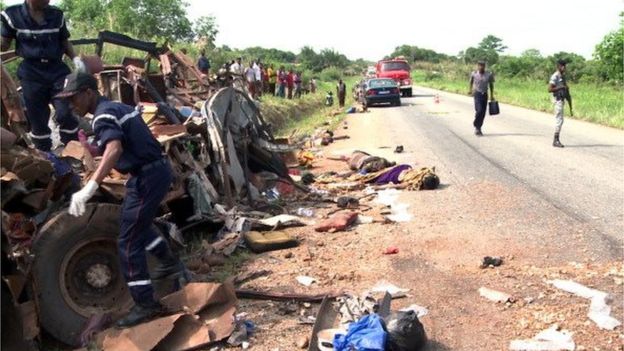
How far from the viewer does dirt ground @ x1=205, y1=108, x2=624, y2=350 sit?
14.9 ft

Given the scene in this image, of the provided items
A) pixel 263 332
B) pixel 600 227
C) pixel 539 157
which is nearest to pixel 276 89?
pixel 539 157

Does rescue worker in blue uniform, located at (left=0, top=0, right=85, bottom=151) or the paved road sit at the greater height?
rescue worker in blue uniform, located at (left=0, top=0, right=85, bottom=151)

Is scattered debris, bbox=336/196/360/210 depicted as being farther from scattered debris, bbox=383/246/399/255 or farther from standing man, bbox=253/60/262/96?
standing man, bbox=253/60/262/96

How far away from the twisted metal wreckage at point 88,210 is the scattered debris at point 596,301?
2.78 m

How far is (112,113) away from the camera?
14.2ft

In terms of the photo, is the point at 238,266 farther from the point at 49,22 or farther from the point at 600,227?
the point at 600,227

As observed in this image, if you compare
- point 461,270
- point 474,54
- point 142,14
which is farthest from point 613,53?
point 474,54

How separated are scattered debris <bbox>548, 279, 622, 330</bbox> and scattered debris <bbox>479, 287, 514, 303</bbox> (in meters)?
0.49

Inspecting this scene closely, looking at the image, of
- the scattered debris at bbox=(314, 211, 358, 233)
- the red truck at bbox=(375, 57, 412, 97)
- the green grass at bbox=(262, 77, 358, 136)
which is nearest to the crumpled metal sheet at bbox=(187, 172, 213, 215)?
the scattered debris at bbox=(314, 211, 358, 233)

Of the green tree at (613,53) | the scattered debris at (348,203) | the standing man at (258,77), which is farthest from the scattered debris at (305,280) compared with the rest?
the green tree at (613,53)

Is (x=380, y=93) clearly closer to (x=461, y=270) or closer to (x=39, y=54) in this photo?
(x=461, y=270)

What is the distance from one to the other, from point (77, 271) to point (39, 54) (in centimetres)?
238

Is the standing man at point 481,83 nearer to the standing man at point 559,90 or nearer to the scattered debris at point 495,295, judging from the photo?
the standing man at point 559,90

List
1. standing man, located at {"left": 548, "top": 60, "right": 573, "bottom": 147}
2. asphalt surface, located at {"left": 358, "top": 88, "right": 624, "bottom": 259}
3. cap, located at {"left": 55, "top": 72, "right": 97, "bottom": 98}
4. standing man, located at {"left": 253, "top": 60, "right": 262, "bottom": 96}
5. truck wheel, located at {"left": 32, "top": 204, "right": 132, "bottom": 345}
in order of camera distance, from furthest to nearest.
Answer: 1. standing man, located at {"left": 253, "top": 60, "right": 262, "bottom": 96}
2. standing man, located at {"left": 548, "top": 60, "right": 573, "bottom": 147}
3. asphalt surface, located at {"left": 358, "top": 88, "right": 624, "bottom": 259}
4. truck wheel, located at {"left": 32, "top": 204, "right": 132, "bottom": 345}
5. cap, located at {"left": 55, "top": 72, "right": 97, "bottom": 98}
